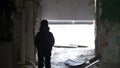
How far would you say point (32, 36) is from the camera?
33.8 feet

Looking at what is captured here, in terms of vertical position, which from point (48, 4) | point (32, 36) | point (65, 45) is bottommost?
point (65, 45)

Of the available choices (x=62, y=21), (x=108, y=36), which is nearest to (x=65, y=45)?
(x=62, y=21)

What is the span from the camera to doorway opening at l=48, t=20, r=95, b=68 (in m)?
12.4

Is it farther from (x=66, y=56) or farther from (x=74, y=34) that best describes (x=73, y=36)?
(x=66, y=56)

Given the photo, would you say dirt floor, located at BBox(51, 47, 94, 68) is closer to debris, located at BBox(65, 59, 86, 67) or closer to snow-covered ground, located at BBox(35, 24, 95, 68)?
snow-covered ground, located at BBox(35, 24, 95, 68)

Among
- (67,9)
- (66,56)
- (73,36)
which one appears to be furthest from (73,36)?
(66,56)

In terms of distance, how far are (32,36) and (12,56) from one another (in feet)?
13.6

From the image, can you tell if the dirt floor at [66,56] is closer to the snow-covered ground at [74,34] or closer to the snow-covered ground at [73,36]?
the snow-covered ground at [73,36]

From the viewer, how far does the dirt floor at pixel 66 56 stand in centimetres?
1048

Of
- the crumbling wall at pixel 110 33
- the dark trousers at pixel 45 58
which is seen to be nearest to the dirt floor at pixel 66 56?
the dark trousers at pixel 45 58

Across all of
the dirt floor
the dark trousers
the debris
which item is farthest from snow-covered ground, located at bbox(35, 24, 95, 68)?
the dark trousers

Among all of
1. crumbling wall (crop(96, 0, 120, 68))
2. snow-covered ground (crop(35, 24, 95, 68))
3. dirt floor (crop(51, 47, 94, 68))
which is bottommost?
dirt floor (crop(51, 47, 94, 68))

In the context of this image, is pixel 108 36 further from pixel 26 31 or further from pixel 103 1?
pixel 26 31

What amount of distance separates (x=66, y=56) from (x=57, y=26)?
3.08 m
